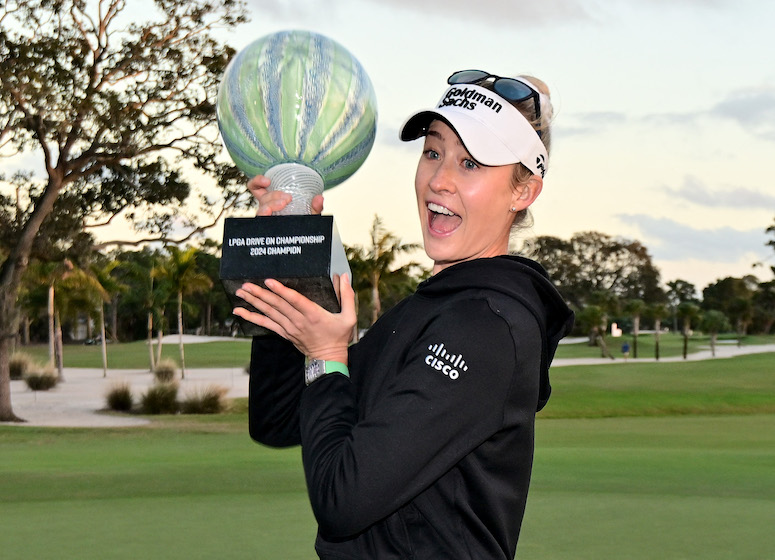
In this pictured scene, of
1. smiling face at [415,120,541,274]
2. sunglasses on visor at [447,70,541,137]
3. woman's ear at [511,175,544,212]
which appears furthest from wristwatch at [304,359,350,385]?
sunglasses on visor at [447,70,541,137]

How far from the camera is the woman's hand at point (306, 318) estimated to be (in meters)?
2.03

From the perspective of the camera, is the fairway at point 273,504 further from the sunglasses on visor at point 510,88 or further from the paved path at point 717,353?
the paved path at point 717,353

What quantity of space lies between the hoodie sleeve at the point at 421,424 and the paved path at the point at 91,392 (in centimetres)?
2384

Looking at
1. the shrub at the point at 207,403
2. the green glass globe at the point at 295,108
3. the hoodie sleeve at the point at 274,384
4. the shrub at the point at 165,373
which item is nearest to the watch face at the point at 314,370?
the hoodie sleeve at the point at 274,384

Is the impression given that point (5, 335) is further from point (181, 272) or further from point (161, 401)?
point (181, 272)

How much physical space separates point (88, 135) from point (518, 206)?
1038 inches

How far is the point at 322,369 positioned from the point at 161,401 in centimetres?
2673

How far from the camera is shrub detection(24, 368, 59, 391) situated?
4191 centimetres

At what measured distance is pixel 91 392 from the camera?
144ft

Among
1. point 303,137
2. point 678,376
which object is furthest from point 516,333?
point 678,376

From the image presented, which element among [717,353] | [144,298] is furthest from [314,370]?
[717,353]

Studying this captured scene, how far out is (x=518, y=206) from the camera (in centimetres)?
225

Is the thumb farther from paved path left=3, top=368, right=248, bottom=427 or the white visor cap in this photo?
paved path left=3, top=368, right=248, bottom=427

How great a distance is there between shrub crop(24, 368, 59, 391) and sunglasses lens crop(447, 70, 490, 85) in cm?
4241
